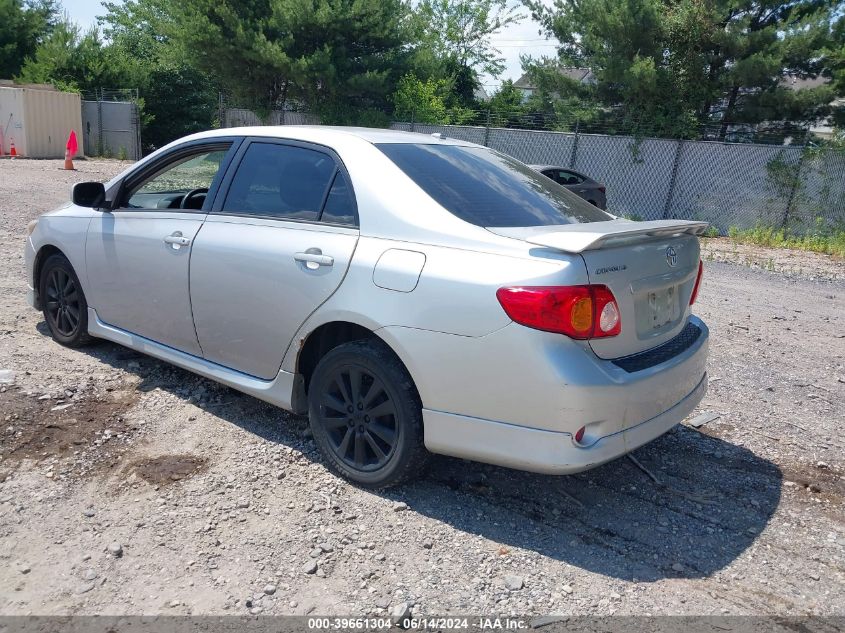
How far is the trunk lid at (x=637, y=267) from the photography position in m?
3.17

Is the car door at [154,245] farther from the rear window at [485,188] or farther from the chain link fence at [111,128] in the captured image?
the chain link fence at [111,128]

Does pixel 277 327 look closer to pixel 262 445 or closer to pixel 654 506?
pixel 262 445

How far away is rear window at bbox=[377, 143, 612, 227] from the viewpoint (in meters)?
3.61

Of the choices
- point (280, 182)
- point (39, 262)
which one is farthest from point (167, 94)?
point (280, 182)

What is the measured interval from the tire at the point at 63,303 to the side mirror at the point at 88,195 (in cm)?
54

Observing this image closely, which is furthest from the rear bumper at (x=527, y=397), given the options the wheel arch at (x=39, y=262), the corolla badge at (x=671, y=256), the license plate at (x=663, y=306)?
the wheel arch at (x=39, y=262)

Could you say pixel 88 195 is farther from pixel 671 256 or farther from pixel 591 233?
pixel 671 256

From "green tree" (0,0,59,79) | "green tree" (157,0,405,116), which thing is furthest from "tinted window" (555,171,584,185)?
"green tree" (0,0,59,79)

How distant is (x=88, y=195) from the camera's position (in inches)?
197

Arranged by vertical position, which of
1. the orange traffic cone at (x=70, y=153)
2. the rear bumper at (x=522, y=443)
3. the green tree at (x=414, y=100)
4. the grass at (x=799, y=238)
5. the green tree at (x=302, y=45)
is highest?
the green tree at (x=302, y=45)

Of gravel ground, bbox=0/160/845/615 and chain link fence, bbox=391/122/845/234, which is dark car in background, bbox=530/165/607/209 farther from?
gravel ground, bbox=0/160/845/615

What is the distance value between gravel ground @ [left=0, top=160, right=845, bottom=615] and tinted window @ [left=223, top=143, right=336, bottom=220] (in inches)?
50.1

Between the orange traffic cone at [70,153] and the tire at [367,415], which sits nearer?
the tire at [367,415]

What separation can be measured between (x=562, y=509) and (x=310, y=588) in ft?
4.33
